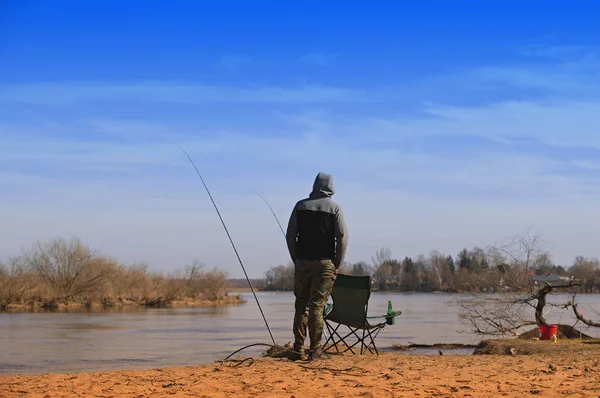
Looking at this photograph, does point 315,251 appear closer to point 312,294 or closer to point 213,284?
point 312,294

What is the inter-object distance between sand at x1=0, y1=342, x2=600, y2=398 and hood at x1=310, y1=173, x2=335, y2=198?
174 centimetres

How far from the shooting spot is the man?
7898 millimetres

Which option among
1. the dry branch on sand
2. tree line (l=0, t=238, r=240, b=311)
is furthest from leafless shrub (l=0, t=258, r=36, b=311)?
the dry branch on sand

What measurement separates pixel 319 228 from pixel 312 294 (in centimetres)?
69

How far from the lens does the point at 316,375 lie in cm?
683

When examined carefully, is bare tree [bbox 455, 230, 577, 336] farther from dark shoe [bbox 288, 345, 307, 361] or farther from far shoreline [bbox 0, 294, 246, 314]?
far shoreline [bbox 0, 294, 246, 314]

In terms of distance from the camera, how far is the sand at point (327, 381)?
608 centimetres

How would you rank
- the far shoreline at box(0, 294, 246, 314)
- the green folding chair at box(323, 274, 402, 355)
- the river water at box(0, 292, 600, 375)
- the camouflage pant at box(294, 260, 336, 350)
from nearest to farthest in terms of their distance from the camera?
the camouflage pant at box(294, 260, 336, 350), the green folding chair at box(323, 274, 402, 355), the river water at box(0, 292, 600, 375), the far shoreline at box(0, 294, 246, 314)

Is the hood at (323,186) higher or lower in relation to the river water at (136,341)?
higher

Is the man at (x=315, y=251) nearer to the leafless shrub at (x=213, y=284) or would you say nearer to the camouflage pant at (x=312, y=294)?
the camouflage pant at (x=312, y=294)

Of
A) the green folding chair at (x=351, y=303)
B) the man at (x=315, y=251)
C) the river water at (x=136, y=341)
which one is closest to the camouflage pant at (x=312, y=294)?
the man at (x=315, y=251)

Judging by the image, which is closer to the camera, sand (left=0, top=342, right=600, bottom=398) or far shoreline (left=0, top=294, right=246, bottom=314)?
sand (left=0, top=342, right=600, bottom=398)

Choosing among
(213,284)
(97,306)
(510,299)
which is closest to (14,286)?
(97,306)

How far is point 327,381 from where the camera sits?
21.4 feet
